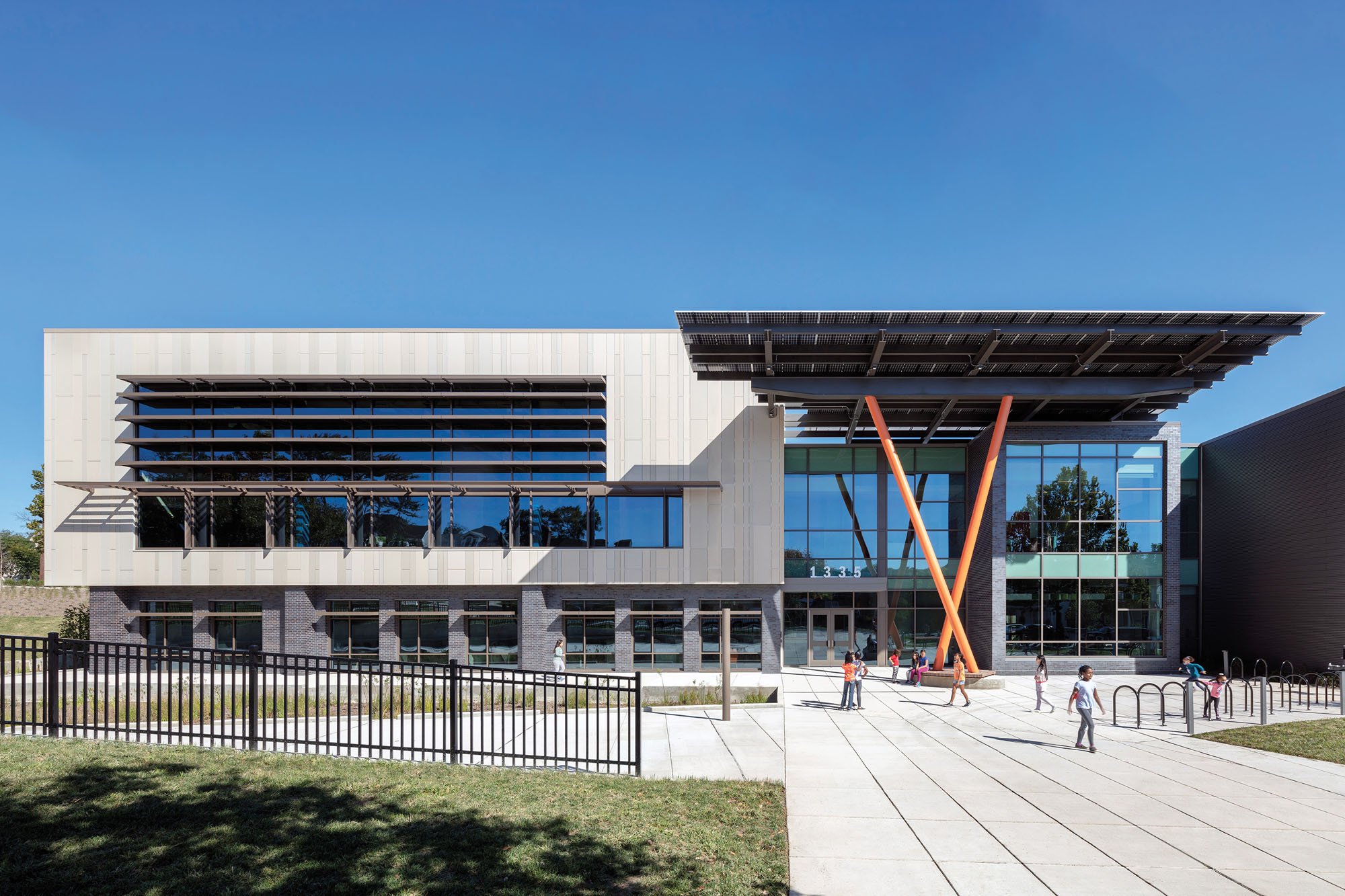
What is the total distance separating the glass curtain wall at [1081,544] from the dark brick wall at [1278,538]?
4020mm

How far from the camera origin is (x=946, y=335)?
84.2ft

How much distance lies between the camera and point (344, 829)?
8242 millimetres

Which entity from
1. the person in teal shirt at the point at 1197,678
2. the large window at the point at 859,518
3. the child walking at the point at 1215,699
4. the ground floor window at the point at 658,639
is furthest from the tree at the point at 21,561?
the child walking at the point at 1215,699

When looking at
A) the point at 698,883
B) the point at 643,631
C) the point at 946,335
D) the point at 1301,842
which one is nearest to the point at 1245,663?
the point at 946,335

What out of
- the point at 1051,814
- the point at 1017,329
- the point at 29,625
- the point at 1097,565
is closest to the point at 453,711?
the point at 1051,814

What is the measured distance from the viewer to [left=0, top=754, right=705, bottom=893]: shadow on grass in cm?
688

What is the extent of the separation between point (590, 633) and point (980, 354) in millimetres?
16713

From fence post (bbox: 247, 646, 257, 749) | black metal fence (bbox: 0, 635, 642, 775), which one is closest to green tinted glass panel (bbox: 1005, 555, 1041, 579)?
black metal fence (bbox: 0, 635, 642, 775)

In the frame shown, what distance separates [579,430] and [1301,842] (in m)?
23.7

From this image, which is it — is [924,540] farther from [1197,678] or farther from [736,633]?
[1197,678]

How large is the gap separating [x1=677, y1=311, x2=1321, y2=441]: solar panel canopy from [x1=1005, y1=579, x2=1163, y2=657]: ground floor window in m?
6.43

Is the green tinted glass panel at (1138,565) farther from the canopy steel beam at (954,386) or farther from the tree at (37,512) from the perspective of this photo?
the tree at (37,512)

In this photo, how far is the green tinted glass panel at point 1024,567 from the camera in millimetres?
30734

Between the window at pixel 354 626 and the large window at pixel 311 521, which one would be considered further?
the window at pixel 354 626
